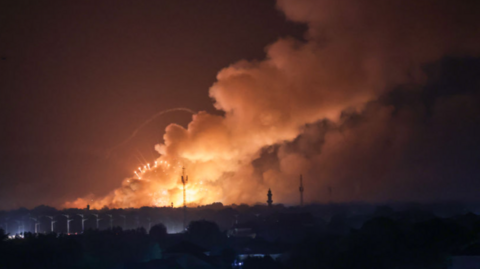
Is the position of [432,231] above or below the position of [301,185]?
below

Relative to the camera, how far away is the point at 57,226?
447ft

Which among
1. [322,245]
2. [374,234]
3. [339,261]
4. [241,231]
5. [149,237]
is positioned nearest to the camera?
[339,261]

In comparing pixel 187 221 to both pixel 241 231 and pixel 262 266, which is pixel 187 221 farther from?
pixel 262 266

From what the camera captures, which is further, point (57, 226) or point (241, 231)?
point (57, 226)

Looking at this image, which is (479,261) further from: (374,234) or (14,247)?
(14,247)

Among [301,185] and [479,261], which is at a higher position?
[301,185]

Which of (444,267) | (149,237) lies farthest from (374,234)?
(149,237)

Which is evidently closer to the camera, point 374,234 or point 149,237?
point 374,234

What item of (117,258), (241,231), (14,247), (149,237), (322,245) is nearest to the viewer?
(322,245)

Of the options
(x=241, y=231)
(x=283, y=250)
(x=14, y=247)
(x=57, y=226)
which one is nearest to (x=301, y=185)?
(x=241, y=231)

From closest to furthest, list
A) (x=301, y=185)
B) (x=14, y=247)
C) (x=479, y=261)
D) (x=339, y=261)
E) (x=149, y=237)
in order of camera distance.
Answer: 1. (x=479, y=261)
2. (x=339, y=261)
3. (x=14, y=247)
4. (x=149, y=237)
5. (x=301, y=185)

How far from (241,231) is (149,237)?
19242 millimetres

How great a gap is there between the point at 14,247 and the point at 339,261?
35491 millimetres

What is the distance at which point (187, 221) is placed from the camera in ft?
428
